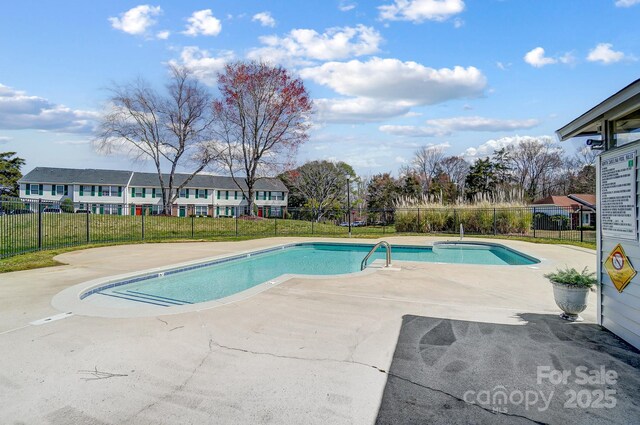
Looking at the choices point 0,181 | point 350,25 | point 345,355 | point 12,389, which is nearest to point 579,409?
point 345,355

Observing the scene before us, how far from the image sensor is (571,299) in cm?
393

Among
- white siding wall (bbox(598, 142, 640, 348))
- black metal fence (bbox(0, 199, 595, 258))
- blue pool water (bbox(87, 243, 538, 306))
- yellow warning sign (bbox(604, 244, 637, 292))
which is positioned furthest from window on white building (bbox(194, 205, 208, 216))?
yellow warning sign (bbox(604, 244, 637, 292))

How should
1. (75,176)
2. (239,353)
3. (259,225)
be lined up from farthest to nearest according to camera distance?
(75,176), (259,225), (239,353)

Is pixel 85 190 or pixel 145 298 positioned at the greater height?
pixel 85 190

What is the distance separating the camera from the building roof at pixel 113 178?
34.8 metres

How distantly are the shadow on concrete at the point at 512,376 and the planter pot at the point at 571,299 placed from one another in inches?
7.8

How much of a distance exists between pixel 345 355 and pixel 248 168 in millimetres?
21762

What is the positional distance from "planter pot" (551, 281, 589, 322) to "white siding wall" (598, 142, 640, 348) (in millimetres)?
152

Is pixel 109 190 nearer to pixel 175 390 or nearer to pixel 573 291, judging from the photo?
pixel 175 390

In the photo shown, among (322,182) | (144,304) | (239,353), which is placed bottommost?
(144,304)

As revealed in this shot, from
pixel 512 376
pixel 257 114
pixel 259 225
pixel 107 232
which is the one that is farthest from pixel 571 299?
pixel 257 114

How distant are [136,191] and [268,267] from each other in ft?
110

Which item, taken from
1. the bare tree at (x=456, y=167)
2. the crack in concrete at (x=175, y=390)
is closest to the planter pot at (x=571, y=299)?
the crack in concrete at (x=175, y=390)

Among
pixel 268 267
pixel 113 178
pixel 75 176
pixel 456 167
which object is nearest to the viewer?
pixel 268 267
